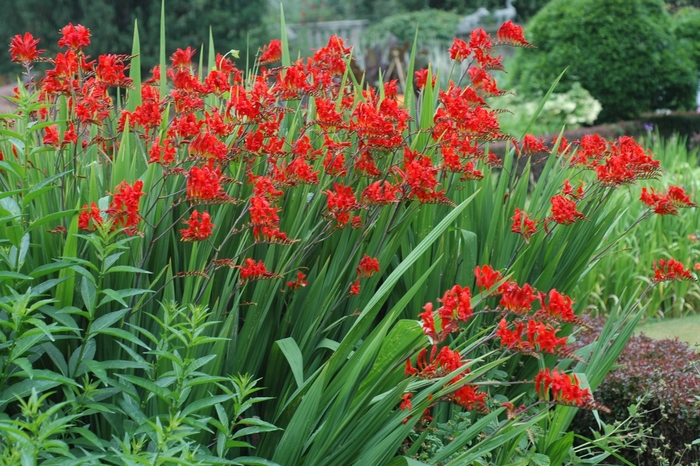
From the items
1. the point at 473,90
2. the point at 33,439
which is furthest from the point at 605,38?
the point at 33,439

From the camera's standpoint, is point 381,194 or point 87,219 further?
point 381,194

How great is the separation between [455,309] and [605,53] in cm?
1031

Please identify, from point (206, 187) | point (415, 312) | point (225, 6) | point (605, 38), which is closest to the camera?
point (206, 187)

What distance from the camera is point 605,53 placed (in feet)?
36.9

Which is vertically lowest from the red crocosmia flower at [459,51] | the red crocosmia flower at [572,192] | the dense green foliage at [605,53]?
the dense green foliage at [605,53]

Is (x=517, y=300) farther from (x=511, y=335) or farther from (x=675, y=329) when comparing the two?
(x=675, y=329)

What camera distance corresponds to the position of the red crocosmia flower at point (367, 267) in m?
2.25

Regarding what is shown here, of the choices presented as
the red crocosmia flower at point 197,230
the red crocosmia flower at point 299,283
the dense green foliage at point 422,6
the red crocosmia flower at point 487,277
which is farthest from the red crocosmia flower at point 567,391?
the dense green foliage at point 422,6

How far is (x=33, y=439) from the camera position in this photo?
134cm

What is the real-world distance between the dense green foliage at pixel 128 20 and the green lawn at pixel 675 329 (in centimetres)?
1442

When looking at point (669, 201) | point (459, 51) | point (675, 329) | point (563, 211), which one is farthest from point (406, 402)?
point (675, 329)

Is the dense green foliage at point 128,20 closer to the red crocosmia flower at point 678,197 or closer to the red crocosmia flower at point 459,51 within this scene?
the red crocosmia flower at point 459,51

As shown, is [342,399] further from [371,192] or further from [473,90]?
[473,90]

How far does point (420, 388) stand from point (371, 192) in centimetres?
54
